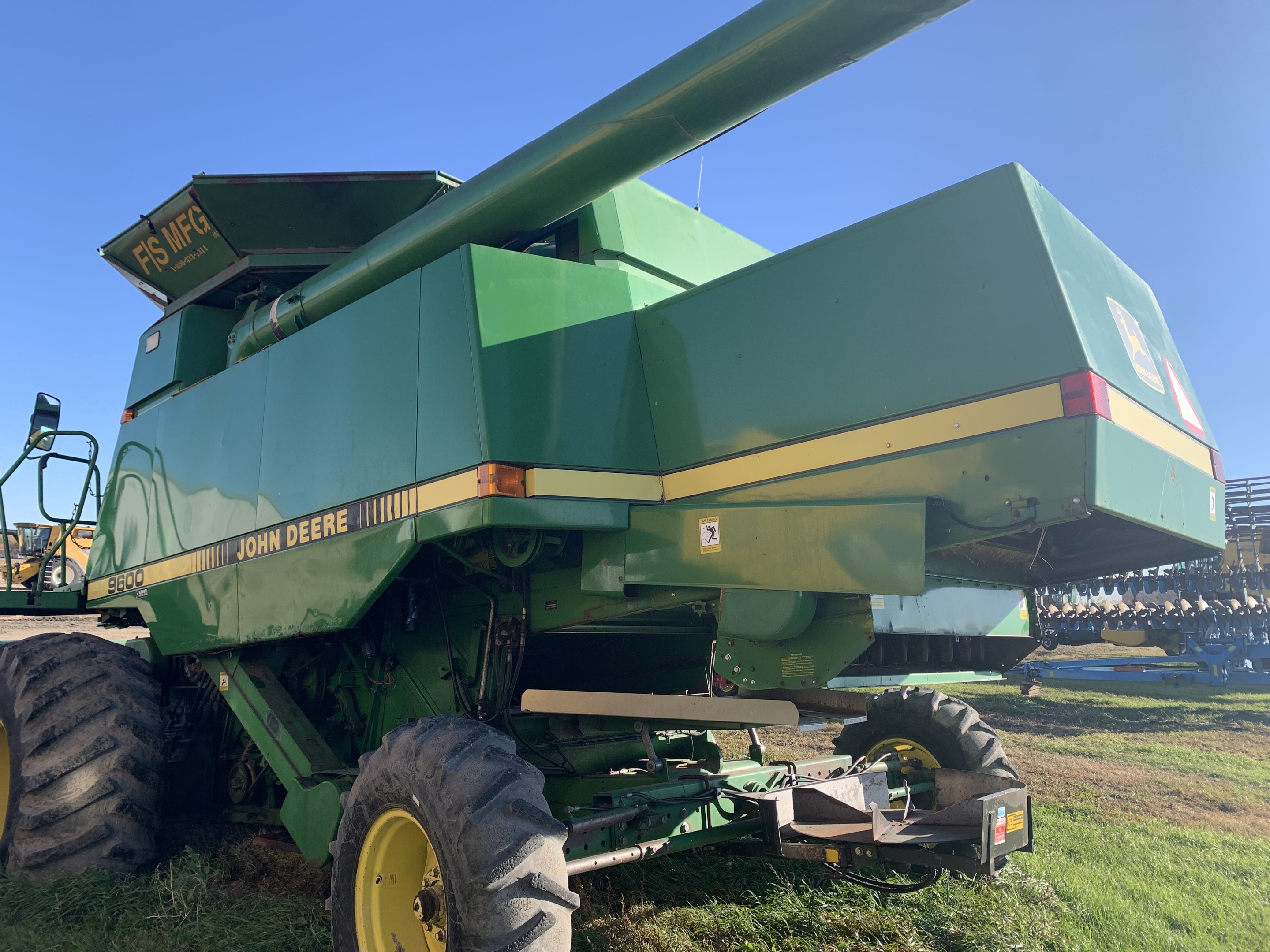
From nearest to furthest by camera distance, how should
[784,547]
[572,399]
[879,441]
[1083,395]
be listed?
1. [1083,395]
2. [879,441]
3. [784,547]
4. [572,399]

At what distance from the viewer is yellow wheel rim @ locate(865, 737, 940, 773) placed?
4930 mm

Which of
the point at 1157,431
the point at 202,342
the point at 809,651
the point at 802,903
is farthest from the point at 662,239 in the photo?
the point at 202,342

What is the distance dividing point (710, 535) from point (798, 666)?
0.58 metres

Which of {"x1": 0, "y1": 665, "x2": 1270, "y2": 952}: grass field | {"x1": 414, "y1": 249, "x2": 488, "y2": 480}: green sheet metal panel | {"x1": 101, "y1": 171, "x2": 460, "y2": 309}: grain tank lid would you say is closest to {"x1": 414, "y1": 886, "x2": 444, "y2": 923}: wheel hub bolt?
{"x1": 0, "y1": 665, "x2": 1270, "y2": 952}: grass field

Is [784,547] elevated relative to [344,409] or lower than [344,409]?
lower

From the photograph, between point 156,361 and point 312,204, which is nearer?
point 312,204

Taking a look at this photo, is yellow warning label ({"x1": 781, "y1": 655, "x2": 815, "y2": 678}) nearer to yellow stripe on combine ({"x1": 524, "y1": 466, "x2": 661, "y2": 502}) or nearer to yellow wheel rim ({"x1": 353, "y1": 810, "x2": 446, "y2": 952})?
yellow stripe on combine ({"x1": 524, "y1": 466, "x2": 661, "y2": 502})

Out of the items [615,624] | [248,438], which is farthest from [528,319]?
[248,438]

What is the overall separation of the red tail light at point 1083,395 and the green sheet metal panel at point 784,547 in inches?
20.2

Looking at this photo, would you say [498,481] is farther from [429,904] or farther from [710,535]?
[429,904]

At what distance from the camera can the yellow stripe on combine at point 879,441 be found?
272 centimetres

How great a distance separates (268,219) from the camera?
541cm

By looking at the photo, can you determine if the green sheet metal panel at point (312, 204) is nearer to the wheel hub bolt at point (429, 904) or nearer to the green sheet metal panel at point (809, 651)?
the green sheet metal panel at point (809, 651)

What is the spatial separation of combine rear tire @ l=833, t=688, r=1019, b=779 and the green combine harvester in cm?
2
